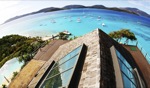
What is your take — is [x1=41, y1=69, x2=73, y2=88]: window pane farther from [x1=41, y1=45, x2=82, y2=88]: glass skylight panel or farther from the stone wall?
the stone wall

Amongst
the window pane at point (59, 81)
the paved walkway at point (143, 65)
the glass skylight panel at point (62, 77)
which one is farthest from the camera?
the paved walkway at point (143, 65)

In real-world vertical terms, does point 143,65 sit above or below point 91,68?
below

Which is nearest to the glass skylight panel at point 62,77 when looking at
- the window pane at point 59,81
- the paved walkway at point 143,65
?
the window pane at point 59,81

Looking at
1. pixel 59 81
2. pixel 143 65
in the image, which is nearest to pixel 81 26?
pixel 143 65

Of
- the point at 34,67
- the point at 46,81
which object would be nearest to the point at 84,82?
the point at 46,81

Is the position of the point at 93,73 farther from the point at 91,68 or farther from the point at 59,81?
the point at 59,81

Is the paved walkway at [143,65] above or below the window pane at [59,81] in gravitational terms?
below

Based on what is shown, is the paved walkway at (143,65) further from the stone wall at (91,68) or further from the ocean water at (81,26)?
the ocean water at (81,26)

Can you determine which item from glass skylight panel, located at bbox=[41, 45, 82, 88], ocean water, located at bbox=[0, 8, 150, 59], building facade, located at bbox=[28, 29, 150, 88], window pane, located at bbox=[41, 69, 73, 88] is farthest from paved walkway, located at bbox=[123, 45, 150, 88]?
ocean water, located at bbox=[0, 8, 150, 59]

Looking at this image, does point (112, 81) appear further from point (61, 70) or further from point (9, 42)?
point (9, 42)

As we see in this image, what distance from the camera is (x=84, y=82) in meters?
9.08

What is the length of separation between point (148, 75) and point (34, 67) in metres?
11.0

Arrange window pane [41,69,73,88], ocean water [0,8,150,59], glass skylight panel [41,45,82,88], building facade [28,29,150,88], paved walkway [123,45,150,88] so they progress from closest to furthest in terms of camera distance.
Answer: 1. building facade [28,29,150,88]
2. window pane [41,69,73,88]
3. glass skylight panel [41,45,82,88]
4. paved walkway [123,45,150,88]
5. ocean water [0,8,150,59]

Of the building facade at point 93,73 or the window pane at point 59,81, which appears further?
the window pane at point 59,81
